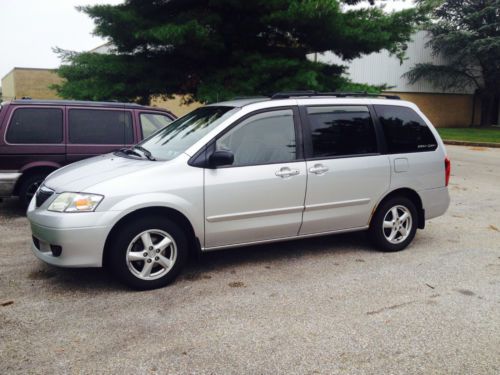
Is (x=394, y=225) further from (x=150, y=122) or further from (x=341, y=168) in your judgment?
(x=150, y=122)

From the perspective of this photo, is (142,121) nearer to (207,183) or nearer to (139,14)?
(207,183)

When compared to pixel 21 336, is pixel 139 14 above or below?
above

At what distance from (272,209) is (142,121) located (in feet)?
12.2

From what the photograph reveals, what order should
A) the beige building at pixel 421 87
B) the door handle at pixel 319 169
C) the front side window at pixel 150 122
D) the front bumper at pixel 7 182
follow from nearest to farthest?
1. the door handle at pixel 319 169
2. the front bumper at pixel 7 182
3. the front side window at pixel 150 122
4. the beige building at pixel 421 87

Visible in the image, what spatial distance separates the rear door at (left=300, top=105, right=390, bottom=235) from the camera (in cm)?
509

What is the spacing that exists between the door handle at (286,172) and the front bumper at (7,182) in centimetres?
421

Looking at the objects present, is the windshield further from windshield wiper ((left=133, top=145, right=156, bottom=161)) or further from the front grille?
the front grille

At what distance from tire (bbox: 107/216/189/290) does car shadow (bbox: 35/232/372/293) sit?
7.8 inches

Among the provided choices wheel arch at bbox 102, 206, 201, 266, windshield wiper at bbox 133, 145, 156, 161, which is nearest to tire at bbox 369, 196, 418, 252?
wheel arch at bbox 102, 206, 201, 266

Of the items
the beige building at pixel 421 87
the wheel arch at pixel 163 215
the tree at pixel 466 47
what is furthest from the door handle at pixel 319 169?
the tree at pixel 466 47

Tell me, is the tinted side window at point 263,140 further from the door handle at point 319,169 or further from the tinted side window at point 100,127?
the tinted side window at point 100,127

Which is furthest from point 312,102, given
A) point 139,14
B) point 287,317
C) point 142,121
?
point 139,14

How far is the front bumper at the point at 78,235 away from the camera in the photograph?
13.5 ft

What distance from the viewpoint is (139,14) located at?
37.8 ft
